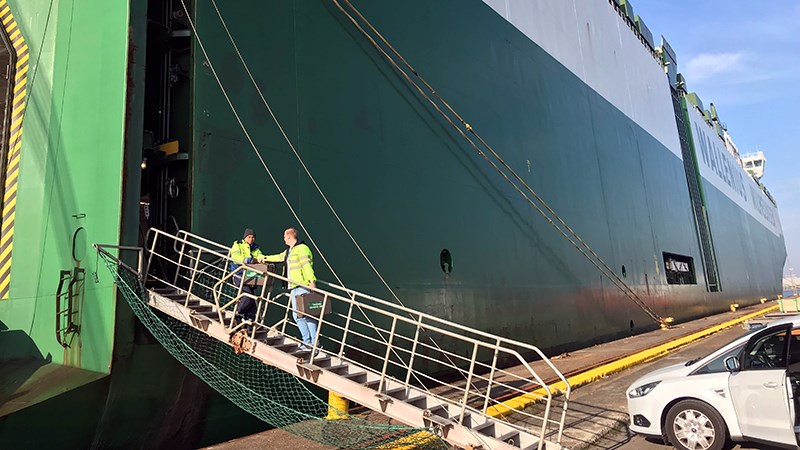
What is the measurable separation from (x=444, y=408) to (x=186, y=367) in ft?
8.78

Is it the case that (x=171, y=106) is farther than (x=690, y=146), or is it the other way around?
(x=690, y=146)

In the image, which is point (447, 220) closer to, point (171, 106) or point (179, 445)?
point (171, 106)

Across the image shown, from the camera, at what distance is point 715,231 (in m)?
25.2

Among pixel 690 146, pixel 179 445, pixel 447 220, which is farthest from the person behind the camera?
pixel 690 146

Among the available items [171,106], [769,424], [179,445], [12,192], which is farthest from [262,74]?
[769,424]

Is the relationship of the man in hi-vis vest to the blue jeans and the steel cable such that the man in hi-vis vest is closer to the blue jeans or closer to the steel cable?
the blue jeans

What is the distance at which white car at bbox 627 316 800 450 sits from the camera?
4441mm

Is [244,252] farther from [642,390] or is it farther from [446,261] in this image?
[642,390]

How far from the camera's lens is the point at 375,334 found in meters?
6.87

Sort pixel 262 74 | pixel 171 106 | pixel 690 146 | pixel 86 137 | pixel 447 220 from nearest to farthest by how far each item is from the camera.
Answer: pixel 86 137, pixel 171 106, pixel 262 74, pixel 447 220, pixel 690 146

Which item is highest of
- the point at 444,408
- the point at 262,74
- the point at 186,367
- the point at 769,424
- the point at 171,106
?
the point at 262,74

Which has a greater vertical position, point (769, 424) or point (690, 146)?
point (690, 146)

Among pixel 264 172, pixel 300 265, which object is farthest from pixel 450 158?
pixel 300 265

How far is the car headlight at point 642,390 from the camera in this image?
5.18 m
